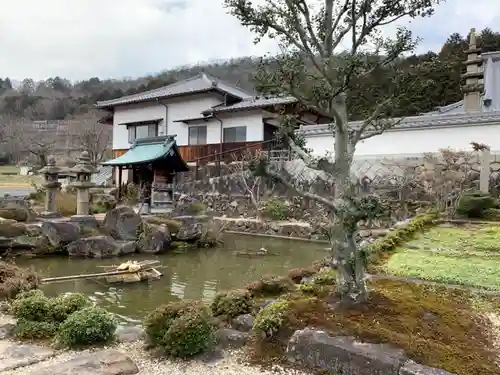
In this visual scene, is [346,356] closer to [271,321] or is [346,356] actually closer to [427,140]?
[271,321]

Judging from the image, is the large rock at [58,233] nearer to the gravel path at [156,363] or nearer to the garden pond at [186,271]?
the garden pond at [186,271]

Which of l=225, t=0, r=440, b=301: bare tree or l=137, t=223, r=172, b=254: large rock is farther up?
l=225, t=0, r=440, b=301: bare tree

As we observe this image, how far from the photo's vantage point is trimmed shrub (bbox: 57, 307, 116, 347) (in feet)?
15.2

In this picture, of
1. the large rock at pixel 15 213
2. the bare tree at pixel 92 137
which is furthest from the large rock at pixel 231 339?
the bare tree at pixel 92 137

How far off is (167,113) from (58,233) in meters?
16.5

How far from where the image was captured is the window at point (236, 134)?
23712 millimetres

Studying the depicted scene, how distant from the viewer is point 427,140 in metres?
17.5

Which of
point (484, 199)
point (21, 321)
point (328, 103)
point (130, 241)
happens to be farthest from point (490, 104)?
point (21, 321)

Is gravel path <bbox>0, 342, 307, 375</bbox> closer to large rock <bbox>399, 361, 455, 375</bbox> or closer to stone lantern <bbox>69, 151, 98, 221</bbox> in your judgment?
large rock <bbox>399, 361, 455, 375</bbox>

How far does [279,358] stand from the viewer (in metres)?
4.10

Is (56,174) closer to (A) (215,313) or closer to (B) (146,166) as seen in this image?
(B) (146,166)

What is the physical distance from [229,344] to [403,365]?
183 centimetres

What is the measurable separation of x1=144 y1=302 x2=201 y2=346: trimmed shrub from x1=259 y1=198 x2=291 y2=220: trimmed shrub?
13.1 meters

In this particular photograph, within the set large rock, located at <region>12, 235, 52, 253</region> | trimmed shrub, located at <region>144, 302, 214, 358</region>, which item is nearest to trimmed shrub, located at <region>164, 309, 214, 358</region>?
trimmed shrub, located at <region>144, 302, 214, 358</region>
